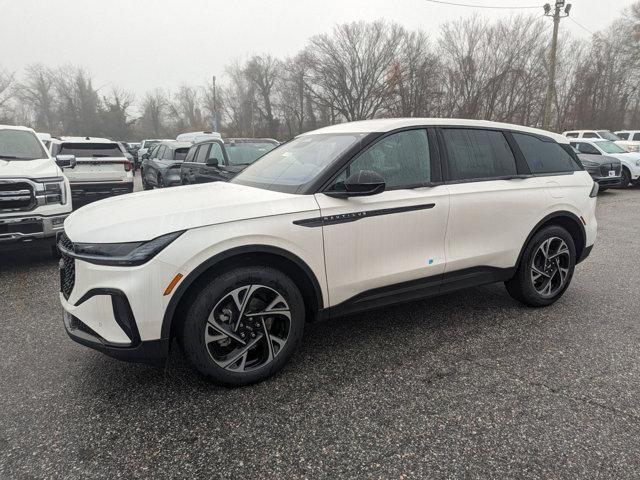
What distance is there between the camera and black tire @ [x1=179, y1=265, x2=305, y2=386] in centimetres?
244

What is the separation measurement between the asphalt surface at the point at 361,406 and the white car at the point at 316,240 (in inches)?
13.6

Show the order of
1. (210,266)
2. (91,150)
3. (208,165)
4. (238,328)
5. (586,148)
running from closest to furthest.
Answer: (210,266) < (238,328) < (208,165) < (91,150) < (586,148)

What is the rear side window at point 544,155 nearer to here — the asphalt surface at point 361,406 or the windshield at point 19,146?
the asphalt surface at point 361,406

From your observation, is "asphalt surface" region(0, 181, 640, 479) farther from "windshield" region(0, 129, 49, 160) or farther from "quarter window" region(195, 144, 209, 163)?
"quarter window" region(195, 144, 209, 163)

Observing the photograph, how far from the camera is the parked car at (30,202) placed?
4984 millimetres

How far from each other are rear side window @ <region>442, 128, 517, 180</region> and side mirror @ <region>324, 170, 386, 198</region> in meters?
0.93

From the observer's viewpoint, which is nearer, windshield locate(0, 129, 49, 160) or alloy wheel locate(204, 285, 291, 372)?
alloy wheel locate(204, 285, 291, 372)

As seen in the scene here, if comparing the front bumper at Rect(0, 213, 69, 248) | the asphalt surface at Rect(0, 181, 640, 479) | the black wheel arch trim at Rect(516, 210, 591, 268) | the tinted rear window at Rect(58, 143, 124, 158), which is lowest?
the asphalt surface at Rect(0, 181, 640, 479)

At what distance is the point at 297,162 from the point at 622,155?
48.6 ft

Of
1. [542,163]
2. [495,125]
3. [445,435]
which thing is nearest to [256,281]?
[445,435]

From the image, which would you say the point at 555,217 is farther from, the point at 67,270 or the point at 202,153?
the point at 202,153

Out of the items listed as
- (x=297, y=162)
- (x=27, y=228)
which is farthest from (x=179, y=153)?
(x=297, y=162)

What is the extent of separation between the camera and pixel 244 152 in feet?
28.2

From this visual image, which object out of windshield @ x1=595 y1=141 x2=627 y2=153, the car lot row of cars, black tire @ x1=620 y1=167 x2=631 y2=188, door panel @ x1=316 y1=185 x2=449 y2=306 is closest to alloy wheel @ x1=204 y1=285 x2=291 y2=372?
door panel @ x1=316 y1=185 x2=449 y2=306
